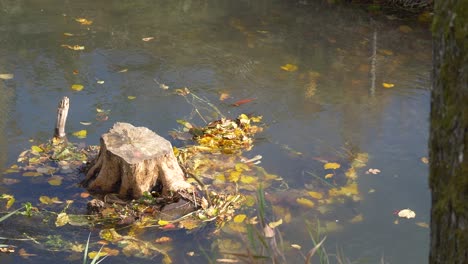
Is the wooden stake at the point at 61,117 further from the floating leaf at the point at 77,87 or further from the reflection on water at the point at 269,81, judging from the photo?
the floating leaf at the point at 77,87

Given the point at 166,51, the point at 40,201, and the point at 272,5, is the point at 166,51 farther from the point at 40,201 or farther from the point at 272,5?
the point at 40,201

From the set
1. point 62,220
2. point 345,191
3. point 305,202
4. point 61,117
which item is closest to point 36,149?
point 61,117

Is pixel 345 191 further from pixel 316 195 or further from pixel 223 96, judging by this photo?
pixel 223 96

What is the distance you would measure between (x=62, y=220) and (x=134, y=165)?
658 mm

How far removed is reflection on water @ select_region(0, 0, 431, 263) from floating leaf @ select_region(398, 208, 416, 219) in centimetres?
7

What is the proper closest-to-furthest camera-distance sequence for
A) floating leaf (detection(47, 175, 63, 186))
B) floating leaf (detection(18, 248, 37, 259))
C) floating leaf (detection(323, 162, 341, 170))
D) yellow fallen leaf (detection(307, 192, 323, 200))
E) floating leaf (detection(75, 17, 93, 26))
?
floating leaf (detection(18, 248, 37, 259))
yellow fallen leaf (detection(307, 192, 323, 200))
floating leaf (detection(47, 175, 63, 186))
floating leaf (detection(323, 162, 341, 170))
floating leaf (detection(75, 17, 93, 26))

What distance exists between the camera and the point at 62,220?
210 inches

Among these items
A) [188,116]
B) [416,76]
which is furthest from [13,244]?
[416,76]

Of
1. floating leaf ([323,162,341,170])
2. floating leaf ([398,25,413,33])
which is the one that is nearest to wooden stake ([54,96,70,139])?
floating leaf ([323,162,341,170])

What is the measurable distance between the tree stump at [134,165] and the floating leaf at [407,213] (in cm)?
163

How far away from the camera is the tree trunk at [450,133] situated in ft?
6.31

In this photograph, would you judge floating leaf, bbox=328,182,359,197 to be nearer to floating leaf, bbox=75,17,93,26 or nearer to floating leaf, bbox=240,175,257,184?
floating leaf, bbox=240,175,257,184

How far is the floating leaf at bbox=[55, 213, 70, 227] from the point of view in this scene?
5.29 meters

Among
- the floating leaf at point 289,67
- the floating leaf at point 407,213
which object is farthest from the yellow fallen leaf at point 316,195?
the floating leaf at point 289,67
